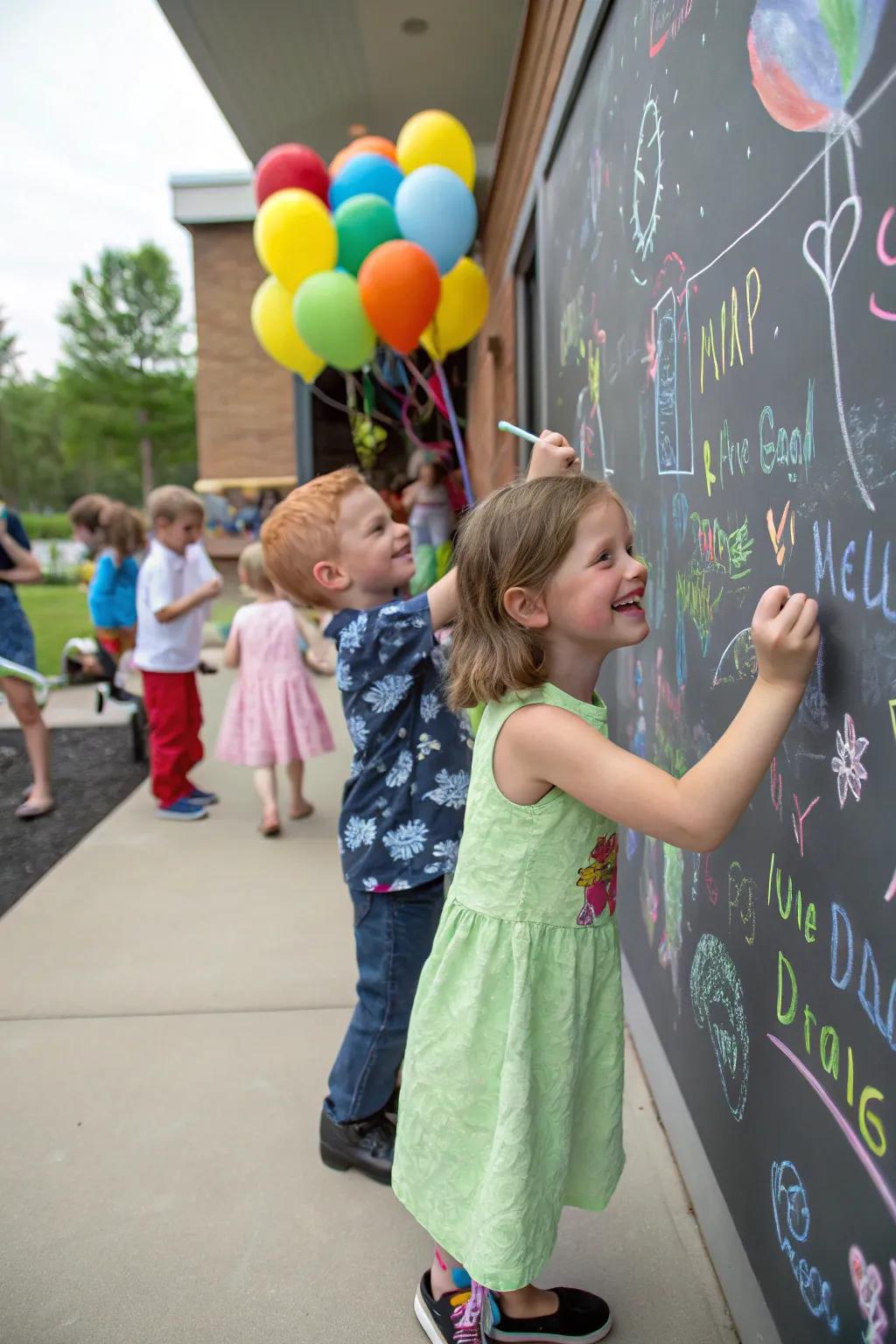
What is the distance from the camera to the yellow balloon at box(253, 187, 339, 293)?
481 cm

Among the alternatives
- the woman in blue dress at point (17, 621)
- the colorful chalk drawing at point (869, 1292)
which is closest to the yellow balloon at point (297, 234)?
the woman in blue dress at point (17, 621)

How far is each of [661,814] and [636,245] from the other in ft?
5.02

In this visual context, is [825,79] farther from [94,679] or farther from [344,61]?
[94,679]

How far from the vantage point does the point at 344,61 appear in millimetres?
8242

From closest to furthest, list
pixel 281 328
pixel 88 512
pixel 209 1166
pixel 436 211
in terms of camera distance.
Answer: pixel 209 1166
pixel 436 211
pixel 281 328
pixel 88 512

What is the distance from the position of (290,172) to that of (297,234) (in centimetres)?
53

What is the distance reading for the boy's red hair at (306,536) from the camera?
2029mm

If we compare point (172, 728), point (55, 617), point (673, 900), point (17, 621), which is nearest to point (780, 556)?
point (673, 900)

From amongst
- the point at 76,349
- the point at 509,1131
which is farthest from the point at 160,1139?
the point at 76,349

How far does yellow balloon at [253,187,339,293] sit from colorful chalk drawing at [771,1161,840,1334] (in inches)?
178

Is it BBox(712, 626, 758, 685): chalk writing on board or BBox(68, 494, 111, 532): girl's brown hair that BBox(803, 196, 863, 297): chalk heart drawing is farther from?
BBox(68, 494, 111, 532): girl's brown hair

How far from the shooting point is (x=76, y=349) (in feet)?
121

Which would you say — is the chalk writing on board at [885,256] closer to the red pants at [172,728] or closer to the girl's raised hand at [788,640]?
the girl's raised hand at [788,640]

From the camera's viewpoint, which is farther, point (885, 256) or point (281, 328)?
point (281, 328)
